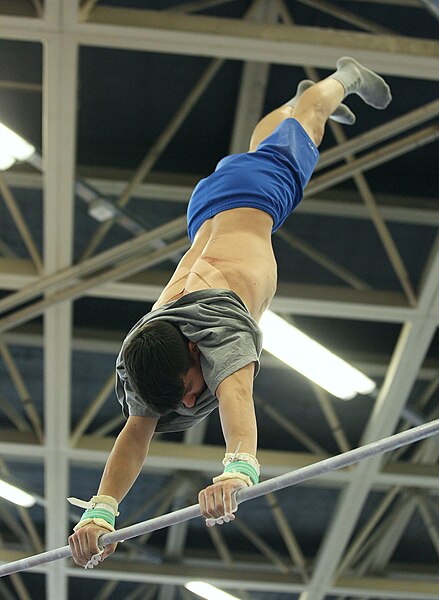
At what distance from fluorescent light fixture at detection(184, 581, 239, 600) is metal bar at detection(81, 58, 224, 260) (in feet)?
17.9

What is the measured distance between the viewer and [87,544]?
3.90m

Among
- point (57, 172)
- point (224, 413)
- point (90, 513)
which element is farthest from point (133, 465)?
point (57, 172)

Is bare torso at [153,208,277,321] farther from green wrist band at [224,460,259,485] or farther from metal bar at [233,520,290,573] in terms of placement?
metal bar at [233,520,290,573]

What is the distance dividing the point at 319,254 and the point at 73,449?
3.38m

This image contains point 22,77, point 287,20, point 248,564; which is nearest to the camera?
point 287,20

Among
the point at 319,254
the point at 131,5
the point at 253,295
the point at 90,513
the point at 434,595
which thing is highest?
the point at 131,5

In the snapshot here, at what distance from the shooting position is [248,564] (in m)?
13.1

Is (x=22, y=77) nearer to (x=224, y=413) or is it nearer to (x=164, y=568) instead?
(x=224, y=413)

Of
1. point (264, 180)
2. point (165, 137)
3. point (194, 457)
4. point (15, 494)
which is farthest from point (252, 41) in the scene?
point (15, 494)

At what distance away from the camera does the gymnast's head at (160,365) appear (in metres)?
3.79

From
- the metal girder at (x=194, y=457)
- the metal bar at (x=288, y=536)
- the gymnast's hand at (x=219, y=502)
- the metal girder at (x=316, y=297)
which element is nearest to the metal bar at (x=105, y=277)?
the metal girder at (x=316, y=297)

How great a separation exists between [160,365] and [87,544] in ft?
2.46

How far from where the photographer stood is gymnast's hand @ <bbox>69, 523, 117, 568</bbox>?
3.90 m

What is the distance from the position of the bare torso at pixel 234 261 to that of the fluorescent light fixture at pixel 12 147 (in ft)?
11.3
